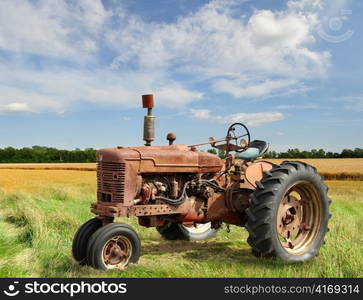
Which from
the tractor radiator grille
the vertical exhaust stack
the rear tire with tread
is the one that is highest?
the vertical exhaust stack

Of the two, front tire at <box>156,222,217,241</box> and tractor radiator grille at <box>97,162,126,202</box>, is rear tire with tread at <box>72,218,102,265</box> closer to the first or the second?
tractor radiator grille at <box>97,162,126,202</box>

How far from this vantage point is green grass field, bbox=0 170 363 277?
184 inches

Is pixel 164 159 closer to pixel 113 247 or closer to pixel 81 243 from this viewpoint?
pixel 113 247

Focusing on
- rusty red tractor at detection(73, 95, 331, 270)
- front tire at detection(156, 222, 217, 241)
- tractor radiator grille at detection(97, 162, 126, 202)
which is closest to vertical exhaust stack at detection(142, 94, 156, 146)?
rusty red tractor at detection(73, 95, 331, 270)

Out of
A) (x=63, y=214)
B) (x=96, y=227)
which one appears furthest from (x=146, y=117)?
(x=63, y=214)

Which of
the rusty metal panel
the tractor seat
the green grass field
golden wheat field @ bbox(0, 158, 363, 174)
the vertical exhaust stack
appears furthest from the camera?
golden wheat field @ bbox(0, 158, 363, 174)

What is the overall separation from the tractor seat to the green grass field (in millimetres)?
1464

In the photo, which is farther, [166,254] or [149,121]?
[166,254]

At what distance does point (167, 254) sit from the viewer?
604 cm

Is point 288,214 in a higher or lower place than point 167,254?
higher

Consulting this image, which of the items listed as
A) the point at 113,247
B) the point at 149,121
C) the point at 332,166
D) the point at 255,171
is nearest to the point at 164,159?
the point at 149,121

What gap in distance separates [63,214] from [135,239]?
3601mm

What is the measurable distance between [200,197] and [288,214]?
1265mm

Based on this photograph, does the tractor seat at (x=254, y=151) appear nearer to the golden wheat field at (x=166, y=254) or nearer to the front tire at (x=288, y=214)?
the front tire at (x=288, y=214)
